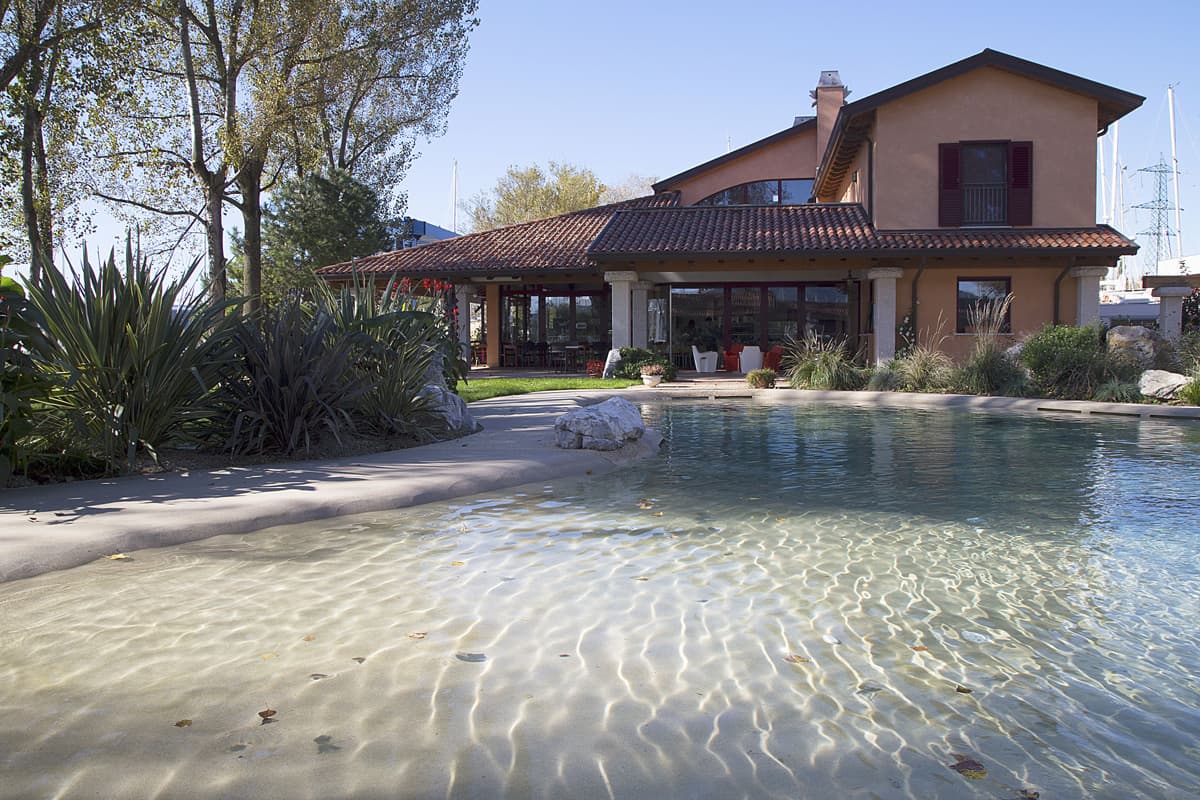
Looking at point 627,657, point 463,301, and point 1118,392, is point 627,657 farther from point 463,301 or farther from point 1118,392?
point 463,301

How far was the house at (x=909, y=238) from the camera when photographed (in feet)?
65.0

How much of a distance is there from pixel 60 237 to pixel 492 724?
25407mm

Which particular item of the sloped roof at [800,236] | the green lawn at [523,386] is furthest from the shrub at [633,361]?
the sloped roof at [800,236]

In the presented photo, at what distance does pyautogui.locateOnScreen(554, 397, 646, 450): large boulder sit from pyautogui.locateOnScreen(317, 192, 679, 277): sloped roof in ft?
45.7

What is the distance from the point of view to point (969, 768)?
8.89ft

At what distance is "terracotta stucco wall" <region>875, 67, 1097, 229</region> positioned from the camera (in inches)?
785

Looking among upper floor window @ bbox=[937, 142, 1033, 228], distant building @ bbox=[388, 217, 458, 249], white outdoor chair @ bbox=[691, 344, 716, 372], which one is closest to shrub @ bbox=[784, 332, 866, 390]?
white outdoor chair @ bbox=[691, 344, 716, 372]

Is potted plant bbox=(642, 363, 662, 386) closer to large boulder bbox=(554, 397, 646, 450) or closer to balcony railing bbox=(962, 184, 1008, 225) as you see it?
balcony railing bbox=(962, 184, 1008, 225)

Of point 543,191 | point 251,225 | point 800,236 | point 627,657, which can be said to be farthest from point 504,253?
point 543,191

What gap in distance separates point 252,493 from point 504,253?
1893 centimetres

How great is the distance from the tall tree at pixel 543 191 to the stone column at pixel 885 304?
103 ft

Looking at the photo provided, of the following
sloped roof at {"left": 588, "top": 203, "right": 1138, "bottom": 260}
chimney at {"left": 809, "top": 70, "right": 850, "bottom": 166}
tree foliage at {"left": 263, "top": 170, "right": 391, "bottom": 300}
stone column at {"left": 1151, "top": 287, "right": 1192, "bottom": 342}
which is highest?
chimney at {"left": 809, "top": 70, "right": 850, "bottom": 166}

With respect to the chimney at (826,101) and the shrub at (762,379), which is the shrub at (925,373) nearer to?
the shrub at (762,379)

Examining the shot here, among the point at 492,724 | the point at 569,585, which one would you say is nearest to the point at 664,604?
the point at 569,585
